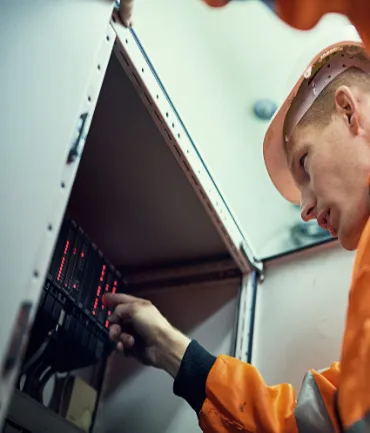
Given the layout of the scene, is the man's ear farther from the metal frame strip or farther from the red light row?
the red light row

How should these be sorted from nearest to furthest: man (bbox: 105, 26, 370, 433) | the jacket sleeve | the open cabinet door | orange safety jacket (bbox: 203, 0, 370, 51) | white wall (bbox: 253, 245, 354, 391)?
the open cabinet door
orange safety jacket (bbox: 203, 0, 370, 51)
man (bbox: 105, 26, 370, 433)
the jacket sleeve
white wall (bbox: 253, 245, 354, 391)

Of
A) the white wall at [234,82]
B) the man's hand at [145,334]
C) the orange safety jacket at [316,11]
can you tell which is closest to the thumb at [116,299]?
the man's hand at [145,334]

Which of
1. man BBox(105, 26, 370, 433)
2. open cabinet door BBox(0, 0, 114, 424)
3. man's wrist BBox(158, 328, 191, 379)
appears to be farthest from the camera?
man's wrist BBox(158, 328, 191, 379)

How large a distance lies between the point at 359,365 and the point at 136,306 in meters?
0.52

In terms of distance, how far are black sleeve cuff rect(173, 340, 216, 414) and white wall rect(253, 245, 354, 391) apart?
243mm

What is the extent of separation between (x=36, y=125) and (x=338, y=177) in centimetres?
56

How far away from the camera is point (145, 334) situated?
1.12m

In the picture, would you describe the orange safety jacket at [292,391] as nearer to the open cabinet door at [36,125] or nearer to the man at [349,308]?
the man at [349,308]

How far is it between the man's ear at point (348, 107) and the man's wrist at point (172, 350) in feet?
1.68

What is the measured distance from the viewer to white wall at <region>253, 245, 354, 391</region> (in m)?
1.18

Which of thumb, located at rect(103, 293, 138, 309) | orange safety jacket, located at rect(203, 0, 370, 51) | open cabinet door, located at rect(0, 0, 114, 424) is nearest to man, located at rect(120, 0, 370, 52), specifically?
orange safety jacket, located at rect(203, 0, 370, 51)

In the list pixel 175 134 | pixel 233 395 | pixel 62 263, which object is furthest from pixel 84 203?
pixel 233 395

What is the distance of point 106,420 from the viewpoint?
131 cm

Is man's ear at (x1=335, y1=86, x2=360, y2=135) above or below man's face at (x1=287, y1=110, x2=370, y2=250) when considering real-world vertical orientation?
above
